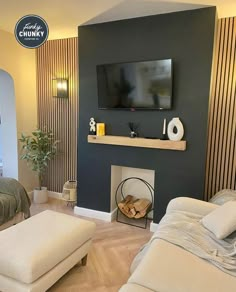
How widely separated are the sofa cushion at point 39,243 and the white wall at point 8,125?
1914mm

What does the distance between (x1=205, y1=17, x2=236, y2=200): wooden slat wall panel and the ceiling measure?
289 mm

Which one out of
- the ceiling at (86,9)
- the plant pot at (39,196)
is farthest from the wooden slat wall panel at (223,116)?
the plant pot at (39,196)

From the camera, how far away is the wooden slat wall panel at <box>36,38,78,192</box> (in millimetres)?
3900

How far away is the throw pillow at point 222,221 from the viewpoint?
1.90m

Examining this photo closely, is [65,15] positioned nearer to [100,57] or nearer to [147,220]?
[100,57]

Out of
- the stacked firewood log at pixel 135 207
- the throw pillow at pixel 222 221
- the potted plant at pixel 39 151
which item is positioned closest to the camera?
the throw pillow at pixel 222 221

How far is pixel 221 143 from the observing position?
3113 mm

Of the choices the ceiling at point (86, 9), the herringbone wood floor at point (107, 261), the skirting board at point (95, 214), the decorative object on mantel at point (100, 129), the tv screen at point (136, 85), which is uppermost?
the ceiling at point (86, 9)

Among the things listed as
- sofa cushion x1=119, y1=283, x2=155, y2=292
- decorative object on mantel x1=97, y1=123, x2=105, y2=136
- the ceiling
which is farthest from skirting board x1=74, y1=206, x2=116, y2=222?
the ceiling

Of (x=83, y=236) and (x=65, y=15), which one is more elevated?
(x=65, y=15)

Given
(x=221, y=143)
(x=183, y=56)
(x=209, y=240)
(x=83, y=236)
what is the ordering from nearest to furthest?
(x=209, y=240)
(x=83, y=236)
(x=183, y=56)
(x=221, y=143)

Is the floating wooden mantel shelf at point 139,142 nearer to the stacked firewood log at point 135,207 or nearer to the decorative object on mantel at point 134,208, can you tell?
the decorative object on mantel at point 134,208

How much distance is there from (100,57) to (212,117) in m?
1.66

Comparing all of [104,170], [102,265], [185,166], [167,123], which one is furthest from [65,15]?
[102,265]
